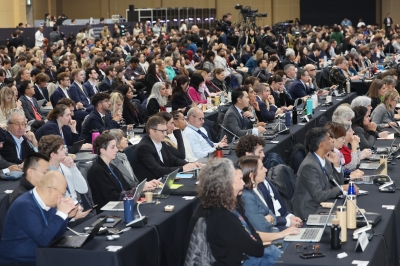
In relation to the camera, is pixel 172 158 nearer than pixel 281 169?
No

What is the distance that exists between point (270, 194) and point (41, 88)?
7.19 meters

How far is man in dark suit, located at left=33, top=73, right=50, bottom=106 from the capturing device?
38.5 feet

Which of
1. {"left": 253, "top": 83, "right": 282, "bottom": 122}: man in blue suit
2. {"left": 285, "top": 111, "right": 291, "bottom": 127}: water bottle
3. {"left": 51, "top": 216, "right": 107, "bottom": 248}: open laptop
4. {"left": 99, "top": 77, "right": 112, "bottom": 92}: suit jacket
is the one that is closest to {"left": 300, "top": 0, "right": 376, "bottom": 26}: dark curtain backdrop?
{"left": 99, "top": 77, "right": 112, "bottom": 92}: suit jacket

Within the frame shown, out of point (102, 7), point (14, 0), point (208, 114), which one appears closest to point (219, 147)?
point (208, 114)

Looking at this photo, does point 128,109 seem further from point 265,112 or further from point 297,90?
point 297,90

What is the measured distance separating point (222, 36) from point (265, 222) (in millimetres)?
17247

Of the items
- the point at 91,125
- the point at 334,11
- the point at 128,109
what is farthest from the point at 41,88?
the point at 334,11

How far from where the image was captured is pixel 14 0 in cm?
2916

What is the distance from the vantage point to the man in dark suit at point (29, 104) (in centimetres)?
1004

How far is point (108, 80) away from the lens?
12.9 meters

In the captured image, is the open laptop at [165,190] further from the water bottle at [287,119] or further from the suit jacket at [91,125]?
the water bottle at [287,119]

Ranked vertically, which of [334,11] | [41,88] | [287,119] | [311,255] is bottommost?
[311,255]

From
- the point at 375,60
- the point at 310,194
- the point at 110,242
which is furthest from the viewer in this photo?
the point at 375,60

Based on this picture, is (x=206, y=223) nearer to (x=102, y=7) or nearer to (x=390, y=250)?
(x=390, y=250)
